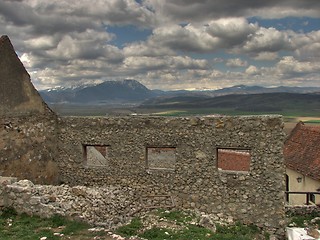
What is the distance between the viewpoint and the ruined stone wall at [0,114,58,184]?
14.8 meters

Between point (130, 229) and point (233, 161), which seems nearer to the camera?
point (130, 229)

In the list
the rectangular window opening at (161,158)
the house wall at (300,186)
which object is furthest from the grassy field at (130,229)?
the house wall at (300,186)

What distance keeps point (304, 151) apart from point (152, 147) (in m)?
17.4

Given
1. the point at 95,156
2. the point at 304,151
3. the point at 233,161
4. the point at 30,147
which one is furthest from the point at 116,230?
the point at 304,151

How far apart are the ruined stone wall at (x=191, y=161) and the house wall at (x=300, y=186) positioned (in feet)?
38.1

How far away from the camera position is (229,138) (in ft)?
48.0

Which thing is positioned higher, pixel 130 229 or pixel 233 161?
pixel 130 229

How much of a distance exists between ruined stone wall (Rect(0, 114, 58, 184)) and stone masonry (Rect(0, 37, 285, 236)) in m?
0.04

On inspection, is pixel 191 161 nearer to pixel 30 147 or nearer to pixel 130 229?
pixel 130 229

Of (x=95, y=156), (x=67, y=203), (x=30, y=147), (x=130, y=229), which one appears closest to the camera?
(x=130, y=229)

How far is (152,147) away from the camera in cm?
1557

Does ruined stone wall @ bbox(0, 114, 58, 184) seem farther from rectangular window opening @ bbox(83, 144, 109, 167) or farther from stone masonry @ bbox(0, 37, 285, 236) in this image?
rectangular window opening @ bbox(83, 144, 109, 167)

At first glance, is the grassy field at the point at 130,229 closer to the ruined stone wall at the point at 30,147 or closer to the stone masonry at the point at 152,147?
the stone masonry at the point at 152,147

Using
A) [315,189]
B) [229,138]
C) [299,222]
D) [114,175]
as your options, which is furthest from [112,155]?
[315,189]
